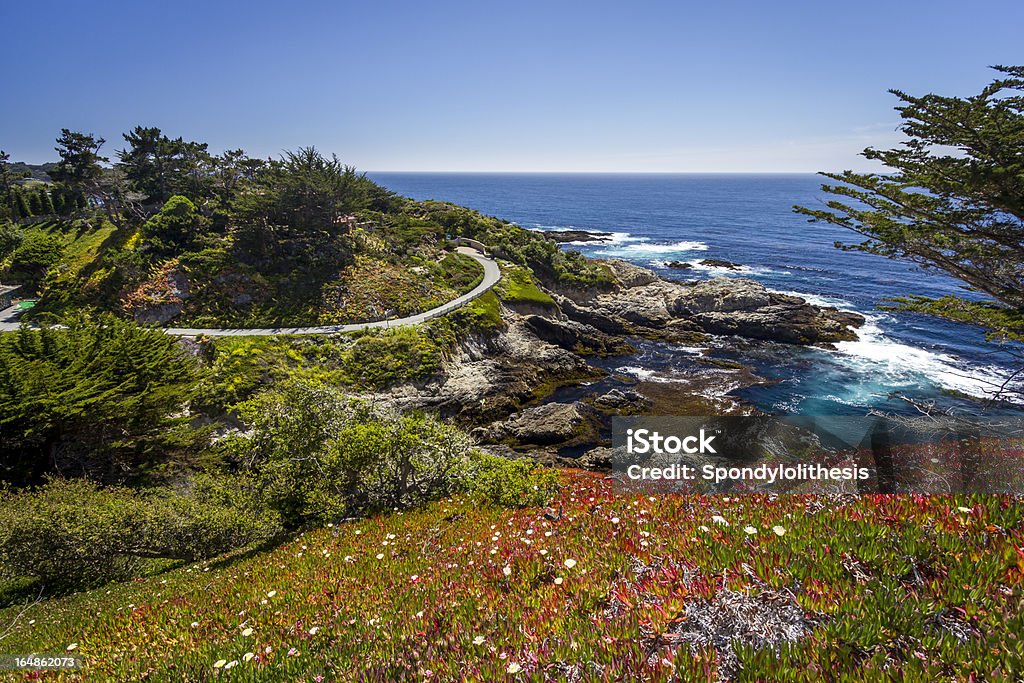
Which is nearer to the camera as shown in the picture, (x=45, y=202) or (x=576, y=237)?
(x=45, y=202)

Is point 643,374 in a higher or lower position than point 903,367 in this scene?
lower

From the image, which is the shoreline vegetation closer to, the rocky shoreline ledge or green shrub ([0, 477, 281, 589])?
green shrub ([0, 477, 281, 589])

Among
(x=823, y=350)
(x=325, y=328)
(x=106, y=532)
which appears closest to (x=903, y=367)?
(x=823, y=350)

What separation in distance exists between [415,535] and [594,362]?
33.2 metres

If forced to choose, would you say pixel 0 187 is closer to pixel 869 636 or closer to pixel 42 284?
pixel 42 284

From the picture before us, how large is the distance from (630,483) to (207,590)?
7761 mm

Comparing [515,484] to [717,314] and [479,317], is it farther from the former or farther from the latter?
[717,314]

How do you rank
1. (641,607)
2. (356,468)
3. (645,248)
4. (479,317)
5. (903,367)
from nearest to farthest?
1. (641,607)
2. (356,468)
3. (903,367)
4. (479,317)
5. (645,248)

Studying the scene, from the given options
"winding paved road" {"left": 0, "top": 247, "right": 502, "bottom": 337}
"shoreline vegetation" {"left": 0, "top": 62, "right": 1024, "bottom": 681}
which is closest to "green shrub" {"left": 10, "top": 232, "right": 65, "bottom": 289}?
"shoreline vegetation" {"left": 0, "top": 62, "right": 1024, "bottom": 681}

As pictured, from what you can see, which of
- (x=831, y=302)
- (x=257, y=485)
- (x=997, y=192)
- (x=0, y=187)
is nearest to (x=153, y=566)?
(x=257, y=485)

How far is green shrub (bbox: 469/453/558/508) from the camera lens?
9.82 meters

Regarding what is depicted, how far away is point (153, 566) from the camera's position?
12875mm

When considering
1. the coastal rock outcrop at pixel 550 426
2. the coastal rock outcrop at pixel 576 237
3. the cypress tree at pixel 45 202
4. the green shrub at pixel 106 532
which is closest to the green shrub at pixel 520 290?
the coastal rock outcrop at pixel 550 426

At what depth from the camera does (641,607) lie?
4.09 m
